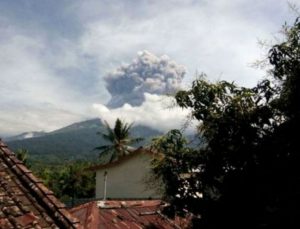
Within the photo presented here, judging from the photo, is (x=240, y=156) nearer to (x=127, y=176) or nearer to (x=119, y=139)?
(x=127, y=176)

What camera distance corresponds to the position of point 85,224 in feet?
39.9

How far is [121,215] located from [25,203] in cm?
657

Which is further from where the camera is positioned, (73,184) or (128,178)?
(73,184)

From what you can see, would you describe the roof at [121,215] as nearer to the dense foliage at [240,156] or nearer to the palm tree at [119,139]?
the dense foliage at [240,156]

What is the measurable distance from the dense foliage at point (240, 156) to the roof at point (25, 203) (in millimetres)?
5171

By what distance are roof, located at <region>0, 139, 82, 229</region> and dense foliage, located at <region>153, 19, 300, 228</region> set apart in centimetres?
517

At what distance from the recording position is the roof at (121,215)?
1258 centimetres

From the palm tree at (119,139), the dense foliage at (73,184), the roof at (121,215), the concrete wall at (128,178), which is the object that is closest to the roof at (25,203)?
the roof at (121,215)

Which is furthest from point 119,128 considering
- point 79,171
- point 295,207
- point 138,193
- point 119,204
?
point 295,207

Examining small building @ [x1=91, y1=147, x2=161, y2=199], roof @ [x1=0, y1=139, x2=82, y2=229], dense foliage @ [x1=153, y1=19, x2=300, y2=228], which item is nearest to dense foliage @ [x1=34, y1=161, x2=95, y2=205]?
small building @ [x1=91, y1=147, x2=161, y2=199]

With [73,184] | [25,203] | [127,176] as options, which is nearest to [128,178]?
[127,176]

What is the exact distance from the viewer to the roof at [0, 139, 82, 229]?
22.0 ft

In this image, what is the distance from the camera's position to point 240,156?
1159 cm

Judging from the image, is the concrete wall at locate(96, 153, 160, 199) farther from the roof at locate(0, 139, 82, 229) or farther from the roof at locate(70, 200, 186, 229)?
the roof at locate(0, 139, 82, 229)
